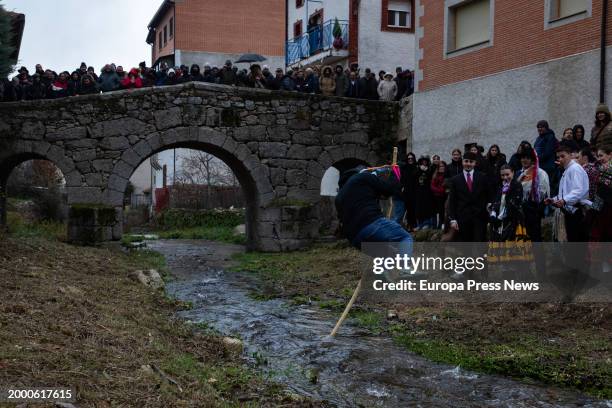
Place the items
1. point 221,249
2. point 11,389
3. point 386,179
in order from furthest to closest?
point 221,249 → point 386,179 → point 11,389

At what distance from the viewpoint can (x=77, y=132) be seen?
16.7 m

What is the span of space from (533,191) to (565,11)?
6002 millimetres

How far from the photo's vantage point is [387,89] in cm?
1884

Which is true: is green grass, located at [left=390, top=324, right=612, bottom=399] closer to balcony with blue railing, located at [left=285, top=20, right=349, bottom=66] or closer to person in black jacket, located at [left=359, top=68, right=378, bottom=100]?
person in black jacket, located at [left=359, top=68, right=378, bottom=100]

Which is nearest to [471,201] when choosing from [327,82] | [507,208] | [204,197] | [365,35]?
[507,208]

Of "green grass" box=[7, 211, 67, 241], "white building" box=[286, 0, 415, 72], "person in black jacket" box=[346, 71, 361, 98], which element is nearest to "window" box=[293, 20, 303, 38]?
"white building" box=[286, 0, 415, 72]

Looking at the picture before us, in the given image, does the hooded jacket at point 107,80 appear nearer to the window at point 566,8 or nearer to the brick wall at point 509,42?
the brick wall at point 509,42

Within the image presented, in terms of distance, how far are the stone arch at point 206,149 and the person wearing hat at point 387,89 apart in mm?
3876

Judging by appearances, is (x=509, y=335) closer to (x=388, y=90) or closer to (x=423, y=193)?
(x=423, y=193)

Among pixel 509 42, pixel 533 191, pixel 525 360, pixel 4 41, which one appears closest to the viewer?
pixel 525 360

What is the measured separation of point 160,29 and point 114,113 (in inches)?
1127

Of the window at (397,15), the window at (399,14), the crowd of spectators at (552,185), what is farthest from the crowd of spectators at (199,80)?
the window at (399,14)

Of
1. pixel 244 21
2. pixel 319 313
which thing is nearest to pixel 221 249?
pixel 319 313

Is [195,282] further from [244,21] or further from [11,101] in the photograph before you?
[244,21]
